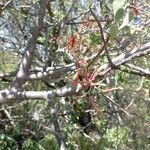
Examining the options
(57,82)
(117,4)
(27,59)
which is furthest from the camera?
(57,82)

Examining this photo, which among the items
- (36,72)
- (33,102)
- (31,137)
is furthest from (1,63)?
(36,72)

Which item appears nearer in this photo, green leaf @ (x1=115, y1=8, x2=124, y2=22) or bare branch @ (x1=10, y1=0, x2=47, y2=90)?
green leaf @ (x1=115, y1=8, x2=124, y2=22)

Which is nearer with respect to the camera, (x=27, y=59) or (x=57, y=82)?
(x=27, y=59)

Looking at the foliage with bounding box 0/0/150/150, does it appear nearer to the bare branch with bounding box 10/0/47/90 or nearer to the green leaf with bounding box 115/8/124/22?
the bare branch with bounding box 10/0/47/90

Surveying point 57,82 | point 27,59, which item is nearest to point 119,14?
point 27,59

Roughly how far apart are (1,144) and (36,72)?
17.9 feet

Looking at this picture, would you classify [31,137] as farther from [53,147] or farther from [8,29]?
[8,29]

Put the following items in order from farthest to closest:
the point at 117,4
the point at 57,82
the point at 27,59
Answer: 1. the point at 57,82
2. the point at 27,59
3. the point at 117,4

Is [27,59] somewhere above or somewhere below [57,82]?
above

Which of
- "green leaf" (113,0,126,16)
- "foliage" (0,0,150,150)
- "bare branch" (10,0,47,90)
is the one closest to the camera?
"green leaf" (113,0,126,16)

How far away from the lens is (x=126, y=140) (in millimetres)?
10219

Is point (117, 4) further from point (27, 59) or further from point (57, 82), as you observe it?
point (57, 82)

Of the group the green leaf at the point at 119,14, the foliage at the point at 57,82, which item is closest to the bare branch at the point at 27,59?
the foliage at the point at 57,82

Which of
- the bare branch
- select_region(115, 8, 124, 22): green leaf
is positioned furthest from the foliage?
select_region(115, 8, 124, 22): green leaf
